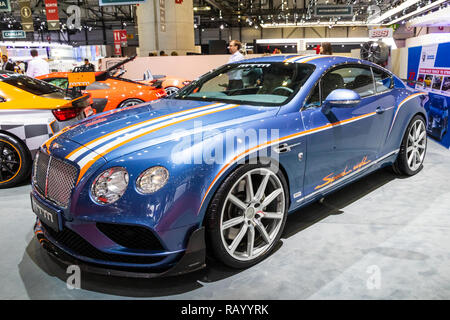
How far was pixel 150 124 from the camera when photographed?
7.33ft

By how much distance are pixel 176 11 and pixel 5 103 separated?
37.8 feet

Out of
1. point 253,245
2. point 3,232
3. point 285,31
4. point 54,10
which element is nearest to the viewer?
point 253,245

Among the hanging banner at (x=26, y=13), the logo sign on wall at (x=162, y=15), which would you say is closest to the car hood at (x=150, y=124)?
the logo sign on wall at (x=162, y=15)

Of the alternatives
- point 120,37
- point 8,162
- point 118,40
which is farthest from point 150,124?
point 120,37

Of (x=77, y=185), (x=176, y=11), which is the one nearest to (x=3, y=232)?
(x=77, y=185)

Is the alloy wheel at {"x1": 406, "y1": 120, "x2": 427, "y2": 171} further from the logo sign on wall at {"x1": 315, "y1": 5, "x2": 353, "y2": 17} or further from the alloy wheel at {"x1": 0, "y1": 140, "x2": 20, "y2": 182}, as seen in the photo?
the logo sign on wall at {"x1": 315, "y1": 5, "x2": 353, "y2": 17}

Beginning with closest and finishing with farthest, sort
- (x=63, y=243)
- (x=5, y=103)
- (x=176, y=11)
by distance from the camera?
(x=63, y=243) < (x=5, y=103) < (x=176, y=11)

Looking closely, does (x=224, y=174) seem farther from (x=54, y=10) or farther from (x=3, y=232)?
(x=54, y=10)

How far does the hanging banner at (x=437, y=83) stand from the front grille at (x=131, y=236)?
4.28 metres

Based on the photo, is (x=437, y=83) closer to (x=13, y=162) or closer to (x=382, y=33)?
(x=13, y=162)

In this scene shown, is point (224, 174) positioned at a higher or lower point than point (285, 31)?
lower

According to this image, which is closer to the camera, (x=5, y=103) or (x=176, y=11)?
(x=5, y=103)

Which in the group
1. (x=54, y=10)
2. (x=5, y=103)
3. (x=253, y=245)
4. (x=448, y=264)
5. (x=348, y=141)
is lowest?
(x=448, y=264)

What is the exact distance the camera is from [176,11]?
46.0 feet
